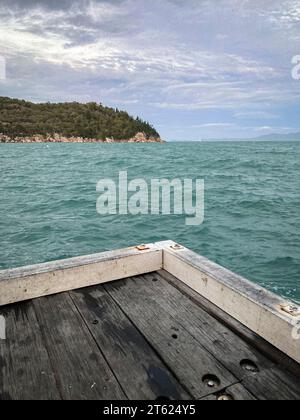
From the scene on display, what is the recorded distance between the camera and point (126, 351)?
7.02ft

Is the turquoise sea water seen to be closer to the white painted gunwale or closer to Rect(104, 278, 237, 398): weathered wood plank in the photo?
the white painted gunwale

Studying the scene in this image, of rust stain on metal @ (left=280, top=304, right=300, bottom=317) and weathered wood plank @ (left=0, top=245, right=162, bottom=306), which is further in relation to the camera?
weathered wood plank @ (left=0, top=245, right=162, bottom=306)

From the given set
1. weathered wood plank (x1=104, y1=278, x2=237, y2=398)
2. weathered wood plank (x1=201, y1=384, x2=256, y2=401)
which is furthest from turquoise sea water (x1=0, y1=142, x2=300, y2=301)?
weathered wood plank (x1=201, y1=384, x2=256, y2=401)

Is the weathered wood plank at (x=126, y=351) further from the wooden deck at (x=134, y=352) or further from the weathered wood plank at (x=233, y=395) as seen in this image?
the weathered wood plank at (x=233, y=395)

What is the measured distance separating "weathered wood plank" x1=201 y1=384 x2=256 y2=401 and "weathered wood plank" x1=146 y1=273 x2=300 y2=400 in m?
0.04

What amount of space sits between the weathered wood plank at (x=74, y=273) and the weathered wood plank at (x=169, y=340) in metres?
0.15

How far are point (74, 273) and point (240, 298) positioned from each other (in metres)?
1.46

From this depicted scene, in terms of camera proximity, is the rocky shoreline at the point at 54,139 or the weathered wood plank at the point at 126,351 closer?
the weathered wood plank at the point at 126,351

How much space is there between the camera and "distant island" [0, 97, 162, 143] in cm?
13750

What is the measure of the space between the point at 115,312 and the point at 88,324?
0.26 meters

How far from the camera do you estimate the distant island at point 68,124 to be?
137500 mm

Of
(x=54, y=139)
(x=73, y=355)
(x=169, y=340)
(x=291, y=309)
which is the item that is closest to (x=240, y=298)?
(x=291, y=309)

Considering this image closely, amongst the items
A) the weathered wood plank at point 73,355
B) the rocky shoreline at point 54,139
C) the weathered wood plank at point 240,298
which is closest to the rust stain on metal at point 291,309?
the weathered wood plank at point 240,298

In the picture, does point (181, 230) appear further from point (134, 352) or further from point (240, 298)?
point (134, 352)
